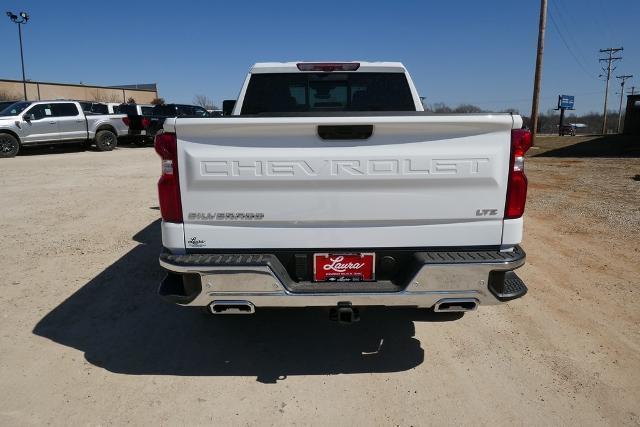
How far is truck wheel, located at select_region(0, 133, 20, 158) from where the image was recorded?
15.6 meters

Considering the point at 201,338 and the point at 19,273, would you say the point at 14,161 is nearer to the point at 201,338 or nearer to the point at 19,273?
the point at 19,273

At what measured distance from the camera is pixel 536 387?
2928mm

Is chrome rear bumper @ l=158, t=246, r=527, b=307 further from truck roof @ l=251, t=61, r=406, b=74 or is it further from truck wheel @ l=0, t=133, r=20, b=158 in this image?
truck wheel @ l=0, t=133, r=20, b=158

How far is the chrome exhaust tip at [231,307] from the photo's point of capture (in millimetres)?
2695

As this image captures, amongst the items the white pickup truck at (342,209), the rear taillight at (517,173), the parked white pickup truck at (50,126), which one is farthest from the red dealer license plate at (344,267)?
the parked white pickup truck at (50,126)

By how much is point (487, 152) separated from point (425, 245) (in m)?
0.65

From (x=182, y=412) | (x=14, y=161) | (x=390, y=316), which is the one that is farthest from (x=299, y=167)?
(x=14, y=161)

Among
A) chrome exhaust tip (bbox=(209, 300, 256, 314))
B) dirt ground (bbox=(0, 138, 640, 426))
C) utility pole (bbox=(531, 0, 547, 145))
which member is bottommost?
dirt ground (bbox=(0, 138, 640, 426))

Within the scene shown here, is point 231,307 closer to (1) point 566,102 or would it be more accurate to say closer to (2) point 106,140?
(2) point 106,140

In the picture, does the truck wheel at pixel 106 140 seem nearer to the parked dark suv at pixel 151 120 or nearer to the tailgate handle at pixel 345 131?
the parked dark suv at pixel 151 120

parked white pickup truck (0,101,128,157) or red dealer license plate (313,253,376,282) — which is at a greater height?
parked white pickup truck (0,101,128,157)

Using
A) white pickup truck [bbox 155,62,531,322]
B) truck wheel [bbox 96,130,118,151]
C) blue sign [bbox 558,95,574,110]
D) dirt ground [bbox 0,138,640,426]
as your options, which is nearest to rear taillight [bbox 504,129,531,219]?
white pickup truck [bbox 155,62,531,322]

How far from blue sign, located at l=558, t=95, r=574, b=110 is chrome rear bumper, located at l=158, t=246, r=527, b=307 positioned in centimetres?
8444

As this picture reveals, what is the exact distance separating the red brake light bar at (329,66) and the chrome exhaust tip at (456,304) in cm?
277
